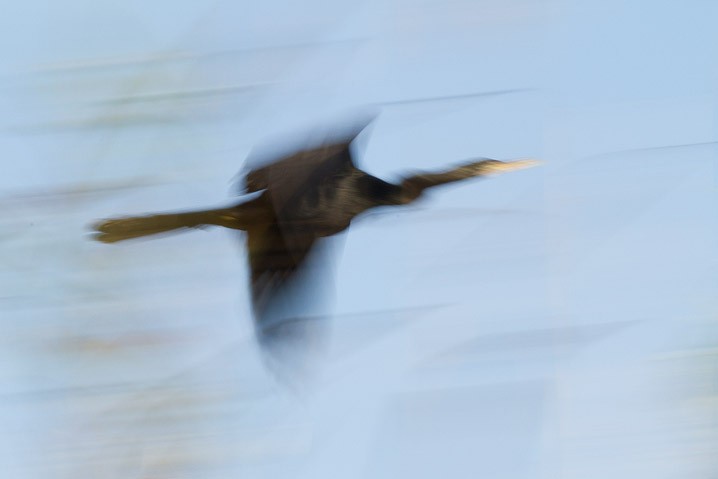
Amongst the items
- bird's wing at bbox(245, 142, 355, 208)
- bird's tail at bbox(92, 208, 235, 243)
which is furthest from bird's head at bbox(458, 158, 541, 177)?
bird's tail at bbox(92, 208, 235, 243)

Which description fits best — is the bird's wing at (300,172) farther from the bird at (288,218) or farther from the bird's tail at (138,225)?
the bird's tail at (138,225)

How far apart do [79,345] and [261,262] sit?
1.52ft

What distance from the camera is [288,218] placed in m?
2.21

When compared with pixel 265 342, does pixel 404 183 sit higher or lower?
higher

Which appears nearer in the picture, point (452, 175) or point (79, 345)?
point (79, 345)

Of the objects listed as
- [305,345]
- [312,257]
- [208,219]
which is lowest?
[305,345]

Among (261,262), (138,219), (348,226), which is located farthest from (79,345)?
(348,226)

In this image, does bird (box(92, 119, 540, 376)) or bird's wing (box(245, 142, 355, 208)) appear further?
bird (box(92, 119, 540, 376))

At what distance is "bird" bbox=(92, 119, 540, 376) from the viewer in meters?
2.14

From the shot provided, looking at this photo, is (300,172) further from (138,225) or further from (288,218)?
(138,225)

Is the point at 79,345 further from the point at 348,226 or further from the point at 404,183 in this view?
the point at 404,183

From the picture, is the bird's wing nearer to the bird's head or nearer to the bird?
the bird

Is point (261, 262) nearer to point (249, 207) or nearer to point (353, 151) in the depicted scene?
point (249, 207)

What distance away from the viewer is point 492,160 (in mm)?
2223
